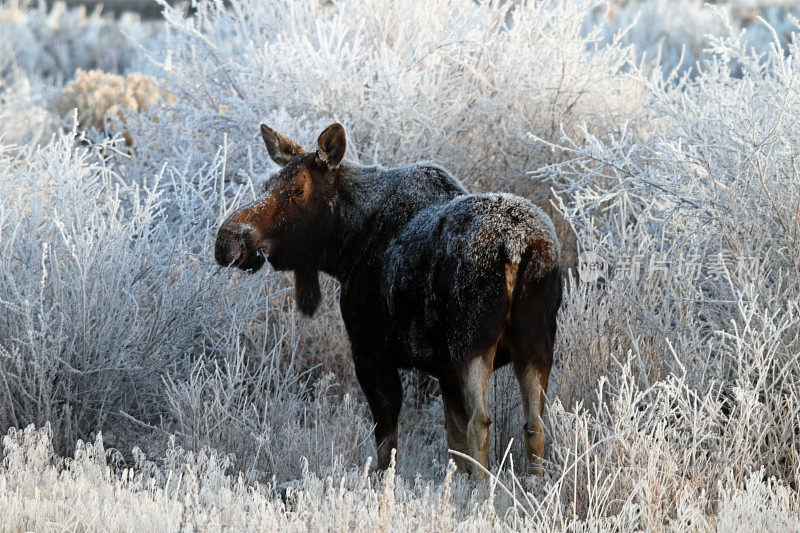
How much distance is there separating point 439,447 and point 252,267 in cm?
168

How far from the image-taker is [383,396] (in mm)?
4473

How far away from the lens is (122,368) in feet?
16.3

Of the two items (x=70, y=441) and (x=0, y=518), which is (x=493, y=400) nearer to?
(x=70, y=441)

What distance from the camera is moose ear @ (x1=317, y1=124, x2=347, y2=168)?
4.60m

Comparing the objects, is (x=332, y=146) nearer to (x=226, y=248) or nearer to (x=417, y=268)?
(x=226, y=248)

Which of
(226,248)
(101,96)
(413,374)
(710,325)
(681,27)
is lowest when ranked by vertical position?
(413,374)

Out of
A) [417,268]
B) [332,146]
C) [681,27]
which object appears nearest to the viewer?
[417,268]

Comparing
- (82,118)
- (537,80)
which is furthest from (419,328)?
(82,118)

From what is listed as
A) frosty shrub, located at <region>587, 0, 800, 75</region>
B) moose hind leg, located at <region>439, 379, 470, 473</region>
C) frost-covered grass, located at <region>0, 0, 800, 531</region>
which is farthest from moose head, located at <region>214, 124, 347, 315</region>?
frosty shrub, located at <region>587, 0, 800, 75</region>

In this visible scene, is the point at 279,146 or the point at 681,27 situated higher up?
the point at 279,146

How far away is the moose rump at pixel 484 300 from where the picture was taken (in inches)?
149

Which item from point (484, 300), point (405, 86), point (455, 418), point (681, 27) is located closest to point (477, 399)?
point (484, 300)

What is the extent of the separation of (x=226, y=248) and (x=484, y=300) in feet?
5.07

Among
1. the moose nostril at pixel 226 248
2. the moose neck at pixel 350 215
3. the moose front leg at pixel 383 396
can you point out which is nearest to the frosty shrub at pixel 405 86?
the moose neck at pixel 350 215
